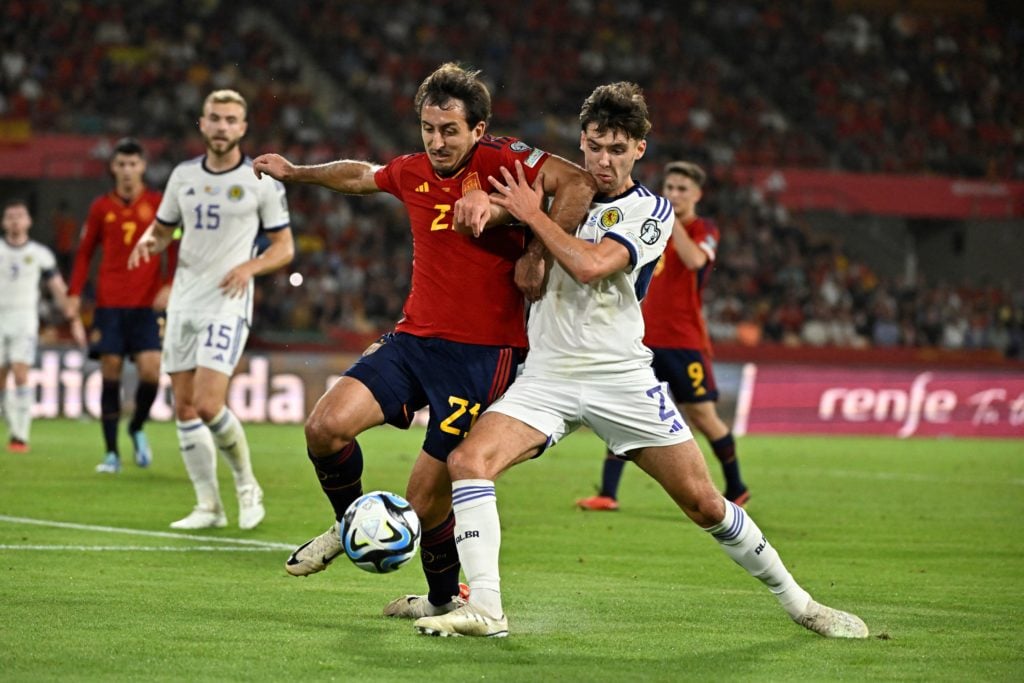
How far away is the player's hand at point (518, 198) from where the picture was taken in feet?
20.1

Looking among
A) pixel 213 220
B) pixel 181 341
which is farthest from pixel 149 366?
pixel 213 220

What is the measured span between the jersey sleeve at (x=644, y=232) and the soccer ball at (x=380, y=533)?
1372mm

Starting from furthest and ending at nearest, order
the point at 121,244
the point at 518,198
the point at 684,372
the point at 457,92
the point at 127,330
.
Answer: the point at 127,330 → the point at 121,244 → the point at 684,372 → the point at 457,92 → the point at 518,198

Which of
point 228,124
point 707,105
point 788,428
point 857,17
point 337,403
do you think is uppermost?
point 857,17

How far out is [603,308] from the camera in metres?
6.38

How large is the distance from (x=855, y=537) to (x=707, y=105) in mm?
26448

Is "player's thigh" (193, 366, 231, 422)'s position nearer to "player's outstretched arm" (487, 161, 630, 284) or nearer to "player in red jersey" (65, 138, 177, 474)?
"player's outstretched arm" (487, 161, 630, 284)

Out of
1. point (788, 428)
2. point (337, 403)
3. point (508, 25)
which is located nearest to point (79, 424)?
point (788, 428)

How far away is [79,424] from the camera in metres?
20.5

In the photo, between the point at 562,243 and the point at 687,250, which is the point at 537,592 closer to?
the point at 562,243

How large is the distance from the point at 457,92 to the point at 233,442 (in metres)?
4.16

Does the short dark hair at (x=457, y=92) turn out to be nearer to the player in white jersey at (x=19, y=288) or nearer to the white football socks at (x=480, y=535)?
the white football socks at (x=480, y=535)

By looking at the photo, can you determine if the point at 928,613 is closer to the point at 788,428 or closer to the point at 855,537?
the point at 855,537

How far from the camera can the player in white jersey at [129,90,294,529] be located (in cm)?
978
